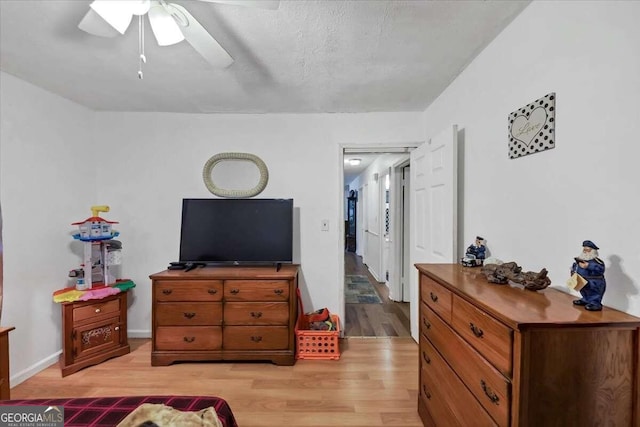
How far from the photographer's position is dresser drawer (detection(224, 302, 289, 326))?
7.93 ft

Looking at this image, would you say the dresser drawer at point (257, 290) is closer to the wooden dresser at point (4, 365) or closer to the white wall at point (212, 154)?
the white wall at point (212, 154)

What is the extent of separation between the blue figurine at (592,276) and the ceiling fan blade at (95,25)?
6.77ft

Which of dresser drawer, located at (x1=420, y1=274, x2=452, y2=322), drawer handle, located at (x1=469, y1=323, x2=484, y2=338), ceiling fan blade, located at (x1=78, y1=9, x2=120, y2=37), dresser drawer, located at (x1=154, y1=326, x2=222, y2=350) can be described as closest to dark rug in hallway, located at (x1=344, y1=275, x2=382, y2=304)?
dresser drawer, located at (x1=154, y1=326, x2=222, y2=350)

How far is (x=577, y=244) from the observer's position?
1.13 meters

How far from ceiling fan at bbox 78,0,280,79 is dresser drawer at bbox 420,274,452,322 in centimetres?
149

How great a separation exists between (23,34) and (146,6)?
3.62 ft

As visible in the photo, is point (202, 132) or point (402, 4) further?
point (202, 132)

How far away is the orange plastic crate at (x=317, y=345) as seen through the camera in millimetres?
2518

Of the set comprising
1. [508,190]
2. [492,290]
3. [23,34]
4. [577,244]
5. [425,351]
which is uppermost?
[23,34]

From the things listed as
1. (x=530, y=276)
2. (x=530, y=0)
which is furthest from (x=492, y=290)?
(x=530, y=0)

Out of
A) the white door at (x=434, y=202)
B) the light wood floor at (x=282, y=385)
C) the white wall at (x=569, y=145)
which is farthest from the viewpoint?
the white door at (x=434, y=202)

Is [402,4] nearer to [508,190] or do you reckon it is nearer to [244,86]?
[508,190]

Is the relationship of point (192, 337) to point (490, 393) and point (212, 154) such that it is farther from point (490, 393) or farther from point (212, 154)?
point (490, 393)

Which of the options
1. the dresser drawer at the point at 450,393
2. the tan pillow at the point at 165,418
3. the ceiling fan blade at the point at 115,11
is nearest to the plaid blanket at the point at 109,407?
the tan pillow at the point at 165,418
